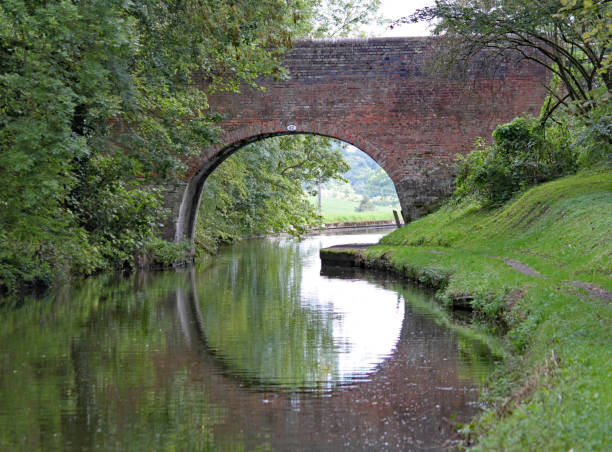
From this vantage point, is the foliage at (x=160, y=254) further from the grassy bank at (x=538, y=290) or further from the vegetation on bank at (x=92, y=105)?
the grassy bank at (x=538, y=290)

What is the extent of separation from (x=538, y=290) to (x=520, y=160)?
9.78 meters

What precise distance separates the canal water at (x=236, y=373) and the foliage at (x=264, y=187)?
37.2ft

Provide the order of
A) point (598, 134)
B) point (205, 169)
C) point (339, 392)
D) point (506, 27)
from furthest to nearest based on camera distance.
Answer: point (205, 169)
point (506, 27)
point (598, 134)
point (339, 392)

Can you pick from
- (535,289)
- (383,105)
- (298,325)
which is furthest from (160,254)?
(535,289)

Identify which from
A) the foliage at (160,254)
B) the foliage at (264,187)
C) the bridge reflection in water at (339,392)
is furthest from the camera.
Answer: the foliage at (264,187)

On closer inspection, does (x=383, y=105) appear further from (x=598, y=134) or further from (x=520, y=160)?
(x=598, y=134)

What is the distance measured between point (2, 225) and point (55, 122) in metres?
2.08

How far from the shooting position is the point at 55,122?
11.2 meters

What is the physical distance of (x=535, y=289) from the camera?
9992 millimetres

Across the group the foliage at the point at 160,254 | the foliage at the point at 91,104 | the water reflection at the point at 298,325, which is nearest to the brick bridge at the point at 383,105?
the foliage at the point at 160,254

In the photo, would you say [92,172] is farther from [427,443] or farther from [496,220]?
[427,443]

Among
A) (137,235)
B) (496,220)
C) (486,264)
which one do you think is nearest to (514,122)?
(496,220)

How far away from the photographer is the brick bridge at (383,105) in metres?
22.0

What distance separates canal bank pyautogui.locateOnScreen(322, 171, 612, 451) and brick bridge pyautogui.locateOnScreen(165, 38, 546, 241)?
6.30 feet
